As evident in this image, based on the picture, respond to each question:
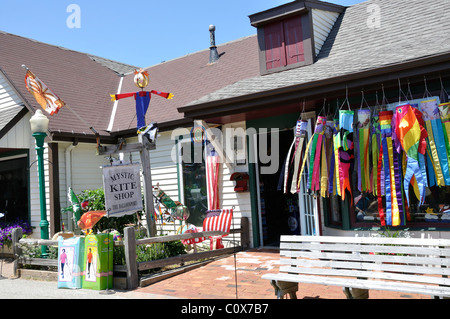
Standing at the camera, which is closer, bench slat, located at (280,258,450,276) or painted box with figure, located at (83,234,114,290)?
bench slat, located at (280,258,450,276)

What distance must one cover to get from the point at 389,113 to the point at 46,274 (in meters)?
6.71

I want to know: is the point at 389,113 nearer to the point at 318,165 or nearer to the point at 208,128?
the point at 318,165

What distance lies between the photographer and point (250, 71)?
37.1 feet

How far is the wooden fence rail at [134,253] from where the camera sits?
6.99 metres

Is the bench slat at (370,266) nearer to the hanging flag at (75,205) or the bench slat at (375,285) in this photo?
the bench slat at (375,285)

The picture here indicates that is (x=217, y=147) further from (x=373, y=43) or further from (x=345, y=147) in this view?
(x=373, y=43)

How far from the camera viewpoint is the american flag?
9587mm

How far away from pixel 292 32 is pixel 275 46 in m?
0.49

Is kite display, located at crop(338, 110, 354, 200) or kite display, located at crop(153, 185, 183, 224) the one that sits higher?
kite display, located at crop(338, 110, 354, 200)

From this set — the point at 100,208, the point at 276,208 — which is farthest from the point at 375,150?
the point at 100,208

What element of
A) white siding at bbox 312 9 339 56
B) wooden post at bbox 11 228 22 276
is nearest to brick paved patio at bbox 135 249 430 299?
wooden post at bbox 11 228 22 276

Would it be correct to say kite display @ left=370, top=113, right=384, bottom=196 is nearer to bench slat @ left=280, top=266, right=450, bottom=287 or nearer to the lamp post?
bench slat @ left=280, top=266, right=450, bottom=287

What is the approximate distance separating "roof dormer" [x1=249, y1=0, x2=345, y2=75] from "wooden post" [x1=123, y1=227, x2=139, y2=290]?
16.9 feet
